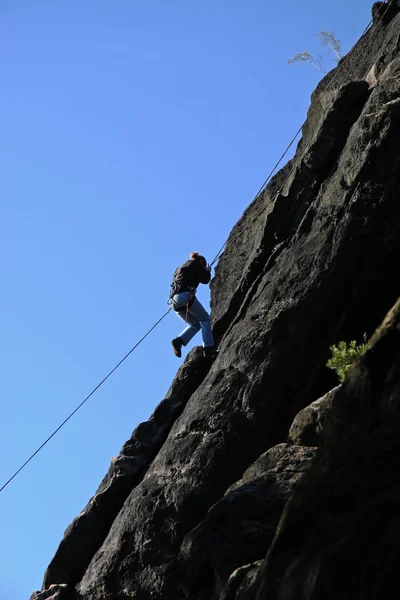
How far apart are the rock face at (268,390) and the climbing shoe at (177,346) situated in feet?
2.43

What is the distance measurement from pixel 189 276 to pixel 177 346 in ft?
4.54

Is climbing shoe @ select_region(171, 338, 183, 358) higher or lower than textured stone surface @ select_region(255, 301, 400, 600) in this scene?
higher

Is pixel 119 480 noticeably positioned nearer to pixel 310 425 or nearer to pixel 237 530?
pixel 310 425

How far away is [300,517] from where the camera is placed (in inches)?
239

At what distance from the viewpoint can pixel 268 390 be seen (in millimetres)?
11234

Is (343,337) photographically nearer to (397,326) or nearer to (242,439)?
(242,439)

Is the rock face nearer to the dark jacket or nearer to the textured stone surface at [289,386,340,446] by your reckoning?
the textured stone surface at [289,386,340,446]

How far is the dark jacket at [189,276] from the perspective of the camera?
582 inches

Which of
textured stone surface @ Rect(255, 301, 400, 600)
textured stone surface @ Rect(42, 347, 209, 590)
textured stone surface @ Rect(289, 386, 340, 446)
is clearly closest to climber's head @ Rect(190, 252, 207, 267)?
textured stone surface @ Rect(42, 347, 209, 590)

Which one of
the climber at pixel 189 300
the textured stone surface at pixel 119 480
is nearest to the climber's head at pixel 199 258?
the climber at pixel 189 300

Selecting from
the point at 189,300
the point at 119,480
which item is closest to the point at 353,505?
the point at 119,480

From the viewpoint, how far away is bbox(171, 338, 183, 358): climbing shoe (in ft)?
47.9

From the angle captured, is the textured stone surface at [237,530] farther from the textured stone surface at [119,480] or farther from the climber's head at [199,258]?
the climber's head at [199,258]

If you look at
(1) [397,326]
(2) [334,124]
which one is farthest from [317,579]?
(2) [334,124]
